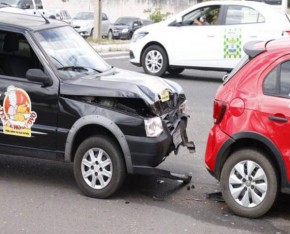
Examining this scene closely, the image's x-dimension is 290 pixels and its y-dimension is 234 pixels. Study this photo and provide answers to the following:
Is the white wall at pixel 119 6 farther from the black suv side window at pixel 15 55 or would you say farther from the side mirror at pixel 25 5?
the black suv side window at pixel 15 55

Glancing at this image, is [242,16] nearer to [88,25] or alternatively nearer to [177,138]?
[177,138]

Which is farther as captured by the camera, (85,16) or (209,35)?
(85,16)

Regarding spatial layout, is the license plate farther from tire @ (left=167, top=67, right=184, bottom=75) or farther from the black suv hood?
the black suv hood

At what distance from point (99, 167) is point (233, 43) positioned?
7.99 m

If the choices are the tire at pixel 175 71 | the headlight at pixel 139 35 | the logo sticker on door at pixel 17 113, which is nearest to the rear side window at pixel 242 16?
the tire at pixel 175 71

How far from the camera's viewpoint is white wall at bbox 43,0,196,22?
4422cm

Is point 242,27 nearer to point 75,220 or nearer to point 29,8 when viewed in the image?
point 75,220

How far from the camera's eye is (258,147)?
5.39 meters

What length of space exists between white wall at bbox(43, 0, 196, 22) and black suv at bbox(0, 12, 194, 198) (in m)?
37.6

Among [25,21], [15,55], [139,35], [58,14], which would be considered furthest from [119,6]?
[15,55]

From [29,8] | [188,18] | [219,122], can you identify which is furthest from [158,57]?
[29,8]

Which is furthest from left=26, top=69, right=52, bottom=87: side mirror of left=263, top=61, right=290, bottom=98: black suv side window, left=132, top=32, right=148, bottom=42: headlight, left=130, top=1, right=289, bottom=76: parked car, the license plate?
left=132, top=32, right=148, bottom=42: headlight

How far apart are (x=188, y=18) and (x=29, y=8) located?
1112 cm

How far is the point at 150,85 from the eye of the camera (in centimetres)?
612
